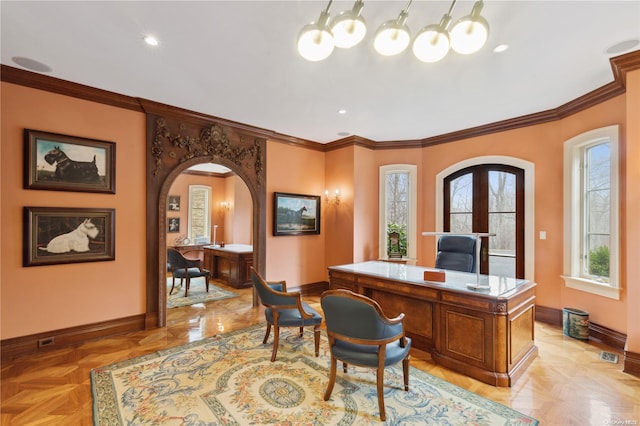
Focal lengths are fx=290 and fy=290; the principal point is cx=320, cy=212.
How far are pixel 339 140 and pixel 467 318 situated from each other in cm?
399

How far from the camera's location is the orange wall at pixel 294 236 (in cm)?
534

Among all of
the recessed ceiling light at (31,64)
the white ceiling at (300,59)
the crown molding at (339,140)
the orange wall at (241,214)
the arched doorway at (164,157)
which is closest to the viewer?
the white ceiling at (300,59)

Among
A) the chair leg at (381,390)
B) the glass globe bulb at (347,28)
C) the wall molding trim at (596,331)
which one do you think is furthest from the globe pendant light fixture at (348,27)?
the wall molding trim at (596,331)

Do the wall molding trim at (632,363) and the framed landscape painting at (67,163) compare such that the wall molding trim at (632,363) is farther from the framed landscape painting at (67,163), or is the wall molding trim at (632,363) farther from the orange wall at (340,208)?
the framed landscape painting at (67,163)

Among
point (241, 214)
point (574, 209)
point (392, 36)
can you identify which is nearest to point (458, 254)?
point (574, 209)

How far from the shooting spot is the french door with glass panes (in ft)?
15.2

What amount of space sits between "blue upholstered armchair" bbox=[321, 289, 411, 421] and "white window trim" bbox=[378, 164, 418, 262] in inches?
136

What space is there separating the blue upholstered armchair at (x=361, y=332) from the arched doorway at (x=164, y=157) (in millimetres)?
2847

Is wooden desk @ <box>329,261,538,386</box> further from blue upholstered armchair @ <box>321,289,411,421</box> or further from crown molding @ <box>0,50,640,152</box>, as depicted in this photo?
crown molding @ <box>0,50,640,152</box>

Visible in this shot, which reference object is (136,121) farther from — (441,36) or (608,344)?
(608,344)

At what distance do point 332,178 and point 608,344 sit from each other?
184 inches

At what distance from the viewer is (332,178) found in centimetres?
599

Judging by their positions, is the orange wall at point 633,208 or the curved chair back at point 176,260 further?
the curved chair back at point 176,260

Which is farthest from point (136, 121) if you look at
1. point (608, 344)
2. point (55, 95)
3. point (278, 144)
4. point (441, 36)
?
point (608, 344)
